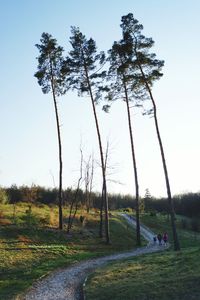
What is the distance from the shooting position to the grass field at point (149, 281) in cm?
1423

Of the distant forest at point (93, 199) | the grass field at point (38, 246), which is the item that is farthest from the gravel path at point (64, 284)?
the distant forest at point (93, 199)

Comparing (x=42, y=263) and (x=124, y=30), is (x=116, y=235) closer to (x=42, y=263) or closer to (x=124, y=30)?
(x=42, y=263)

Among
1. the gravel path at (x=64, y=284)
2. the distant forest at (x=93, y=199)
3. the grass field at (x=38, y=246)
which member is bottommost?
the gravel path at (x=64, y=284)

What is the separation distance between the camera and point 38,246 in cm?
2759

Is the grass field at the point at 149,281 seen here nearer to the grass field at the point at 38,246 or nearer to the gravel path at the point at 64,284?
the gravel path at the point at 64,284

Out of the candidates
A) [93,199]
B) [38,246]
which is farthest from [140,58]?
[93,199]

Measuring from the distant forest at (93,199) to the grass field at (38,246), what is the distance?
32.9ft

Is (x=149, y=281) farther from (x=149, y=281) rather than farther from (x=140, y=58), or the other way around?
(x=140, y=58)

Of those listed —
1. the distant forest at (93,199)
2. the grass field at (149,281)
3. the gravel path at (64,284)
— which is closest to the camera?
the grass field at (149,281)

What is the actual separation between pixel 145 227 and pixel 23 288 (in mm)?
39295

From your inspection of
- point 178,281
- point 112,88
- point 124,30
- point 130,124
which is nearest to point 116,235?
point 130,124

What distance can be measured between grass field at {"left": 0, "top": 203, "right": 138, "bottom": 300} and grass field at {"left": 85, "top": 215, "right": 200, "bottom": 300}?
12.3 ft

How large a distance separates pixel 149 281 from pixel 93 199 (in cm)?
7003

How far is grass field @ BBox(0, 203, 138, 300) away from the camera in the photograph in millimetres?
20406
